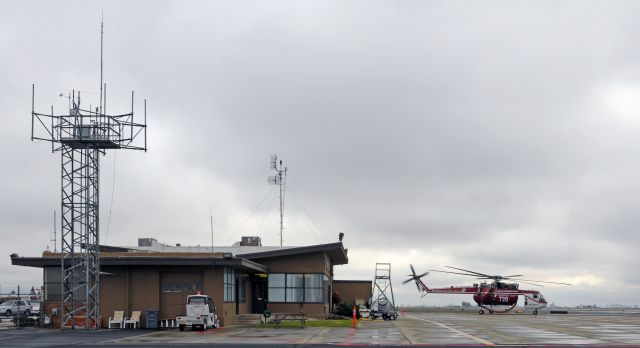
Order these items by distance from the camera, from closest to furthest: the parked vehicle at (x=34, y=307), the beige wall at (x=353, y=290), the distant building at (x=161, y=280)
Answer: the distant building at (x=161, y=280) → the parked vehicle at (x=34, y=307) → the beige wall at (x=353, y=290)

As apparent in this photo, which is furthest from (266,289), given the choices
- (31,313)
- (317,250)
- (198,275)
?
(31,313)

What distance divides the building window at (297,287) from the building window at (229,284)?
5.68 metres

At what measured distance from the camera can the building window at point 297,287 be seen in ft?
182

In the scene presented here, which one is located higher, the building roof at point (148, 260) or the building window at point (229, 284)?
the building roof at point (148, 260)

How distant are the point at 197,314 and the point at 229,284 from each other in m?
7.39

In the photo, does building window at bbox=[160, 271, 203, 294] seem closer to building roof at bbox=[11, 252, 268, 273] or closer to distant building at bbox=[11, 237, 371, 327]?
distant building at bbox=[11, 237, 371, 327]

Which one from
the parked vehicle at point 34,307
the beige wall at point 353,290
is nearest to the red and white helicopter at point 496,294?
the beige wall at point 353,290

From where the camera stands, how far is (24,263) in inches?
1890

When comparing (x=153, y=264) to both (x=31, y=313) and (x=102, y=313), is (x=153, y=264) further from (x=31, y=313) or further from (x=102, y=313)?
(x=31, y=313)

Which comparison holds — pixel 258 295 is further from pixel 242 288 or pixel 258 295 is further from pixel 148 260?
pixel 148 260

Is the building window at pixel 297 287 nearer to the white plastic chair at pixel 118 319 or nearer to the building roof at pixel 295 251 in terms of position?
the building roof at pixel 295 251

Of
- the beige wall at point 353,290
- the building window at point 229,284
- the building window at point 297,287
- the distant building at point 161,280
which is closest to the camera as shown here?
the distant building at point 161,280

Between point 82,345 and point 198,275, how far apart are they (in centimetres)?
1752

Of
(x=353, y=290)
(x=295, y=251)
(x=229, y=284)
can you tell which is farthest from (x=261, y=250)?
(x=353, y=290)
